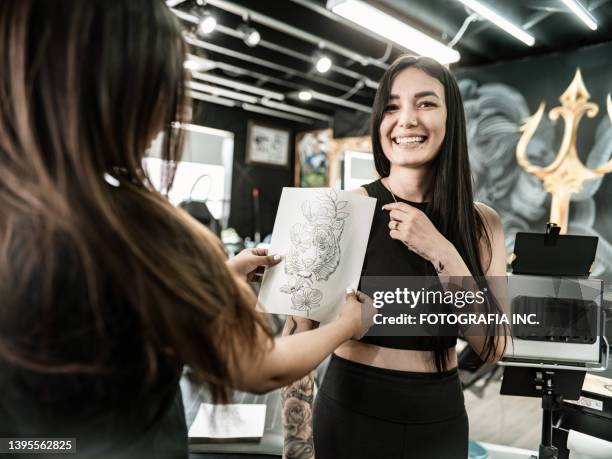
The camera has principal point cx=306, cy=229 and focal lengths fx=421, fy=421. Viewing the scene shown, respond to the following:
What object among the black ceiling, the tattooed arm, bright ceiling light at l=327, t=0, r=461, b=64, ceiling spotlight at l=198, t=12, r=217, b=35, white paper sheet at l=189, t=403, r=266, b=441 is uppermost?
the black ceiling

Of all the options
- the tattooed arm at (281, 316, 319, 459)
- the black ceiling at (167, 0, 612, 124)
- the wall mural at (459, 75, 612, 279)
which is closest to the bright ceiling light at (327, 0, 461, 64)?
the black ceiling at (167, 0, 612, 124)

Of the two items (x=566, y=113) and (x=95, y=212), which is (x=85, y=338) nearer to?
(x=95, y=212)

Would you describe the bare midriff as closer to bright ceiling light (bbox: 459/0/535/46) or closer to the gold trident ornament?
bright ceiling light (bbox: 459/0/535/46)

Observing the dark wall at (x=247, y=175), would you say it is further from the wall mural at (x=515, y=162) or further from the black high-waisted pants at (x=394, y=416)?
the black high-waisted pants at (x=394, y=416)

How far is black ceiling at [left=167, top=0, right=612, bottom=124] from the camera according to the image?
3898 millimetres

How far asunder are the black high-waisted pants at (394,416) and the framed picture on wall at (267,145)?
26.8ft

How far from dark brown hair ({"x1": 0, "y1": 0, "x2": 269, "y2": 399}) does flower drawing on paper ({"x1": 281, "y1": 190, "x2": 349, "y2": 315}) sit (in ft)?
1.47

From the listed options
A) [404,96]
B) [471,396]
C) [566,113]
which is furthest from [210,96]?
[404,96]

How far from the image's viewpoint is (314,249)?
3.43 feet

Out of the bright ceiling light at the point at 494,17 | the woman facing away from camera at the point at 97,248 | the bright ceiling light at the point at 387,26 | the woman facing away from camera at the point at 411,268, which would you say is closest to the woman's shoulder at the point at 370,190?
the woman facing away from camera at the point at 411,268

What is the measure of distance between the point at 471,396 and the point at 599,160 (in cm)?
259

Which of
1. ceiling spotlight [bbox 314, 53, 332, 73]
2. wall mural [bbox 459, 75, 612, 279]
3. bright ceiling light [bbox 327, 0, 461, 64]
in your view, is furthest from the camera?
ceiling spotlight [bbox 314, 53, 332, 73]

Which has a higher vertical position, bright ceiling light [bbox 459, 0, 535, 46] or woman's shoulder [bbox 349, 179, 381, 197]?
bright ceiling light [bbox 459, 0, 535, 46]

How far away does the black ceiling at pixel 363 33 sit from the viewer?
3898 mm
